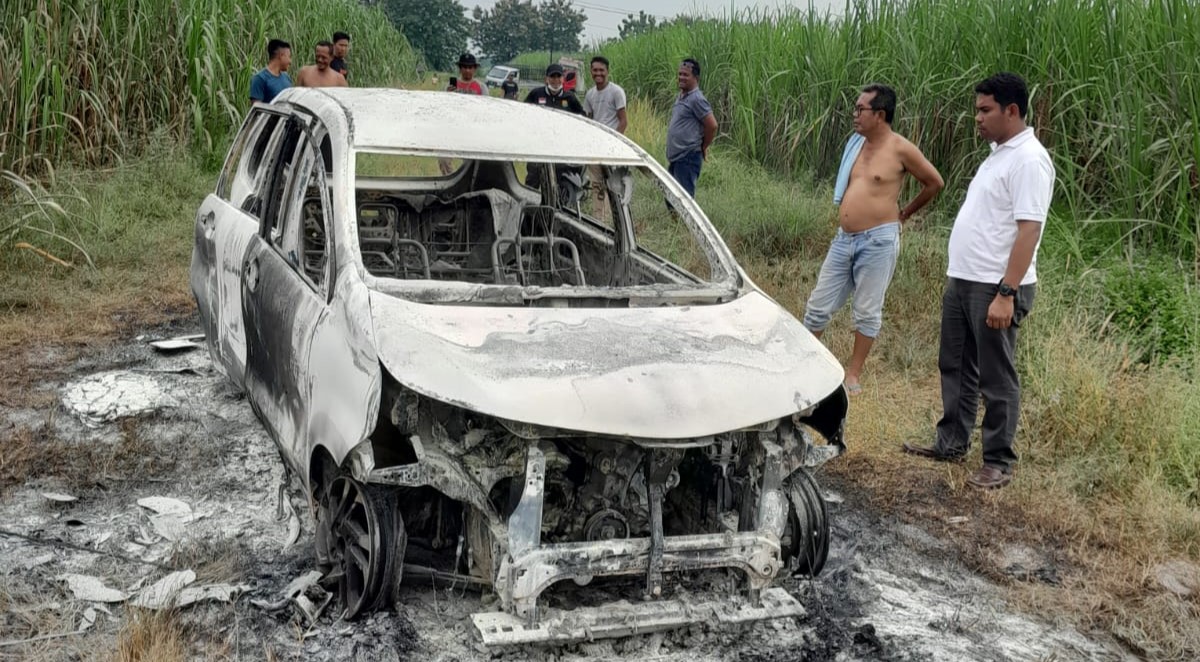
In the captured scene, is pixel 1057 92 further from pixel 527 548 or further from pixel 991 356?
pixel 527 548

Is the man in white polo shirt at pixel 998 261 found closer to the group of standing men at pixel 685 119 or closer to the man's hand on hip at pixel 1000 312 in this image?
the man's hand on hip at pixel 1000 312

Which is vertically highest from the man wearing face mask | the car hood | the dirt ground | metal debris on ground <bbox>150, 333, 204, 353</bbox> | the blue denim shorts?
the man wearing face mask

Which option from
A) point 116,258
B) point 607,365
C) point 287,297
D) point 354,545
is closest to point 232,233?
point 287,297

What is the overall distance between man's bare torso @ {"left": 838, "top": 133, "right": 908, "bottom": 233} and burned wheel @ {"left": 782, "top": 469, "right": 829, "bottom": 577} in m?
2.52

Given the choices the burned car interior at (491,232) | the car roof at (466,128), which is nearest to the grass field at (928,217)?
the burned car interior at (491,232)

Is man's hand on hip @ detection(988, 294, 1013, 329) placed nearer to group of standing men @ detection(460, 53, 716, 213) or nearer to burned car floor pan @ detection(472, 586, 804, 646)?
burned car floor pan @ detection(472, 586, 804, 646)

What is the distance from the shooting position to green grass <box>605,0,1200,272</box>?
7543mm

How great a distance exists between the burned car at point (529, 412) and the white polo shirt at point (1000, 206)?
1.43m

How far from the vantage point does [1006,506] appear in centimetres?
523

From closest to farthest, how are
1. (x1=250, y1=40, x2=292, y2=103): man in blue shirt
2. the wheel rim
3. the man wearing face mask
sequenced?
the wheel rim, (x1=250, y1=40, x2=292, y2=103): man in blue shirt, the man wearing face mask

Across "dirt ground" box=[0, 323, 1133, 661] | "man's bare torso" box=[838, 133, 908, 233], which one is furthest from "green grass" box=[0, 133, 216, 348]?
"man's bare torso" box=[838, 133, 908, 233]

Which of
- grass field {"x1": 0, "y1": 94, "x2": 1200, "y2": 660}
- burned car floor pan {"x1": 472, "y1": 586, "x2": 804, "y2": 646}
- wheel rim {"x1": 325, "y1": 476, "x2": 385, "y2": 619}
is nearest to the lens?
burned car floor pan {"x1": 472, "y1": 586, "x2": 804, "y2": 646}

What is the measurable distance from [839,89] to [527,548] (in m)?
8.69

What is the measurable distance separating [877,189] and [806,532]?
277 cm
